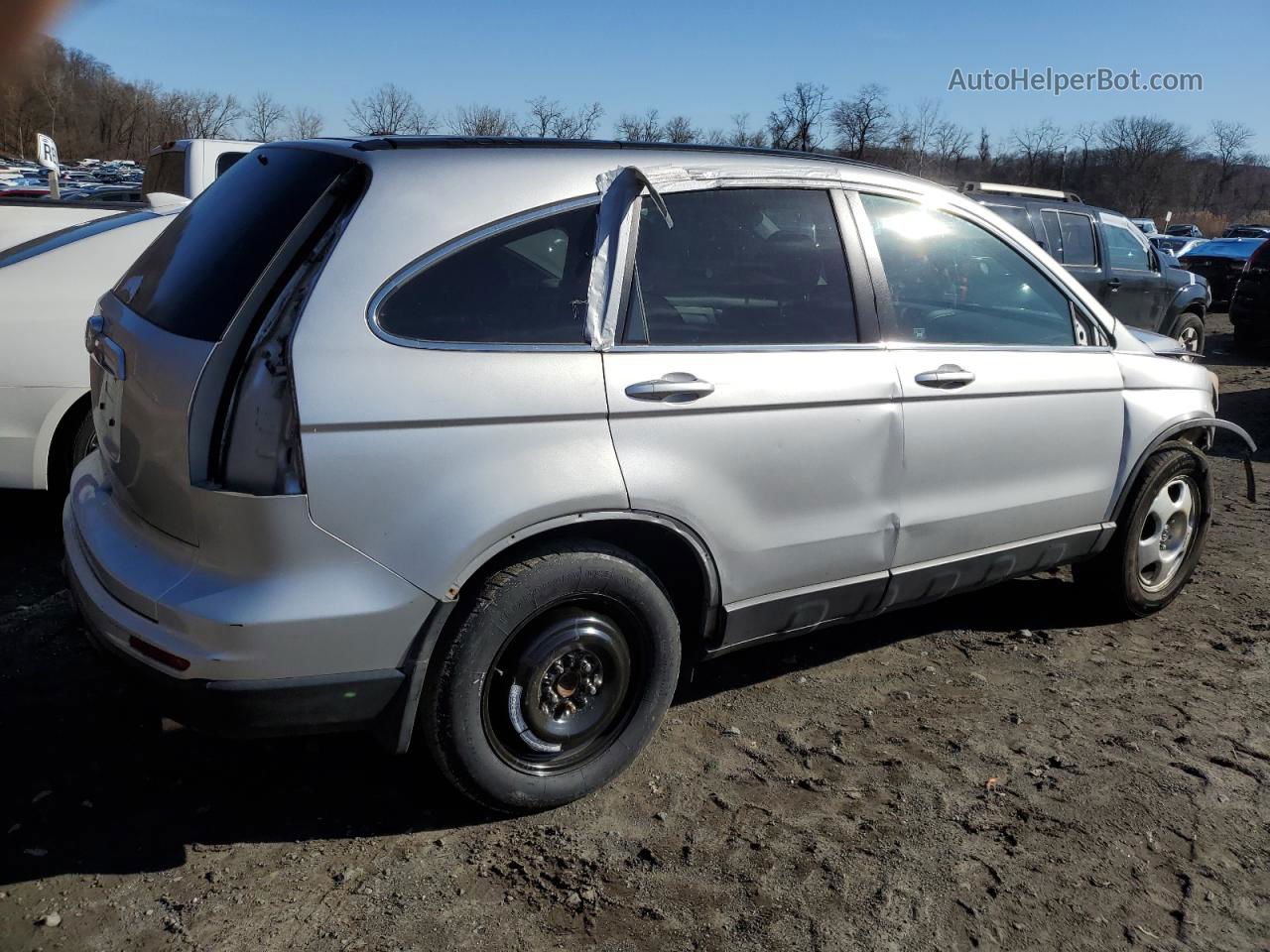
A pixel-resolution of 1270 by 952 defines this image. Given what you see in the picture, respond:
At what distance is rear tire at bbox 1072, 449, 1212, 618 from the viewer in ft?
15.0

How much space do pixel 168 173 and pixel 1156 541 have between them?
719 centimetres

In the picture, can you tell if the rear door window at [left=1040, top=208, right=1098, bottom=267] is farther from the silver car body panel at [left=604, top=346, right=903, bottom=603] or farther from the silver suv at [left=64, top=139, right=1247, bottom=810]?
the silver car body panel at [left=604, top=346, right=903, bottom=603]

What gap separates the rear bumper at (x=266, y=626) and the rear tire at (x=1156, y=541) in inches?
124

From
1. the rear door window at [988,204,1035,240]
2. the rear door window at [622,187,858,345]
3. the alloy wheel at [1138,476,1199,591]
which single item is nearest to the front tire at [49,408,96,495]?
the rear door window at [622,187,858,345]

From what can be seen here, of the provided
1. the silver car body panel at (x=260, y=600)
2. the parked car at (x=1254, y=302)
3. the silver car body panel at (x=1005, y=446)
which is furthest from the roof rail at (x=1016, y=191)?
the silver car body panel at (x=260, y=600)

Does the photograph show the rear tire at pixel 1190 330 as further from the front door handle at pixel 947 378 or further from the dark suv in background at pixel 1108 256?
the front door handle at pixel 947 378

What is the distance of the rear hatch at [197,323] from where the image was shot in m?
2.58

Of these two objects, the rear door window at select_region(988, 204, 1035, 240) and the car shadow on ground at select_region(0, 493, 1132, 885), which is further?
the rear door window at select_region(988, 204, 1035, 240)

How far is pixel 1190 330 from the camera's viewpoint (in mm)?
12664

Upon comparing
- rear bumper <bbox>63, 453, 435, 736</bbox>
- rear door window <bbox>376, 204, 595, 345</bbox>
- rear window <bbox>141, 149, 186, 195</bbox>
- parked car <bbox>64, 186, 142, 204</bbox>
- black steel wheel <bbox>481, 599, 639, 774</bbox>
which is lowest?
black steel wheel <bbox>481, 599, 639, 774</bbox>

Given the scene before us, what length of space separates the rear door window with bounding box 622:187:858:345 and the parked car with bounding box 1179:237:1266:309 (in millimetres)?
18716

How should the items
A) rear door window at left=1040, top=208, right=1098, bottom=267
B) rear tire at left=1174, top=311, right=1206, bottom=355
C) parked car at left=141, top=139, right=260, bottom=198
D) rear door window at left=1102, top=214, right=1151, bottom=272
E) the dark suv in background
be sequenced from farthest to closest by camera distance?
rear tire at left=1174, top=311, right=1206, bottom=355
rear door window at left=1102, top=214, right=1151, bottom=272
rear door window at left=1040, top=208, right=1098, bottom=267
the dark suv in background
parked car at left=141, top=139, right=260, bottom=198

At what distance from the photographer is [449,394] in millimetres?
2723

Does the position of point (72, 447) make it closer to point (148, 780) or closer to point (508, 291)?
point (148, 780)
